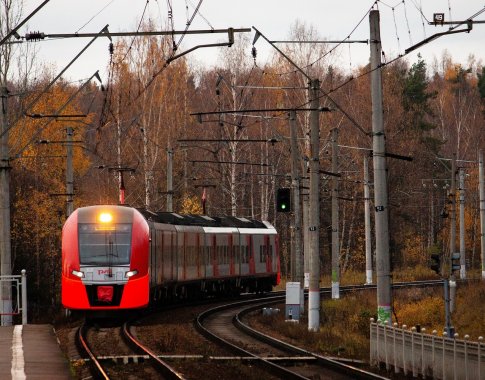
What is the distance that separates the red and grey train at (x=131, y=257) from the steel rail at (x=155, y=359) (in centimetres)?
152

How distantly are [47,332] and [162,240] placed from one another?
29.4 ft

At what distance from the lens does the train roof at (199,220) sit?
34844 mm

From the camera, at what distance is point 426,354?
20.4 m

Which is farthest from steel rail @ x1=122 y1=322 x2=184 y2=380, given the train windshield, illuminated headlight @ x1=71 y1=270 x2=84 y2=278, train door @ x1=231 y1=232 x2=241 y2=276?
train door @ x1=231 y1=232 x2=241 y2=276

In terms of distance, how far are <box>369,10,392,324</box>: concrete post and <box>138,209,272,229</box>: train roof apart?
9141 mm

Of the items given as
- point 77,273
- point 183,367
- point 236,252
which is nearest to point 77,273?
point 77,273

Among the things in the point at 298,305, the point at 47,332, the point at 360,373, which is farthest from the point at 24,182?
the point at 360,373

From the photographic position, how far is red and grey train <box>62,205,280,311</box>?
100 ft

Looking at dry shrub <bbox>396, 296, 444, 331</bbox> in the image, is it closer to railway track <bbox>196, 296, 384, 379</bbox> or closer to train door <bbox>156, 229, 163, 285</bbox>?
railway track <bbox>196, 296, 384, 379</bbox>

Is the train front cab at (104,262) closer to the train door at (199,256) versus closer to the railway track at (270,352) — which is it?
the railway track at (270,352)

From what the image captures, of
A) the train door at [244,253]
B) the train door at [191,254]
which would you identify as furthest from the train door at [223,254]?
the train door at [191,254]

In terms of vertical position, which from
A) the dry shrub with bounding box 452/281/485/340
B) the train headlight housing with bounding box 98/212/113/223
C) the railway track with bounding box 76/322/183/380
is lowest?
the dry shrub with bounding box 452/281/485/340

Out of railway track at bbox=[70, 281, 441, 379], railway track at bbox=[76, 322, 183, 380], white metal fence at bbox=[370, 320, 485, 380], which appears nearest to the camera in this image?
white metal fence at bbox=[370, 320, 485, 380]

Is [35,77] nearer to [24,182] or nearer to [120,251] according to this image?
[24,182]
